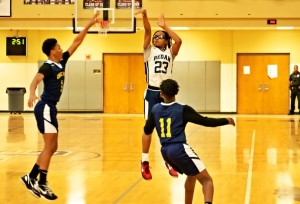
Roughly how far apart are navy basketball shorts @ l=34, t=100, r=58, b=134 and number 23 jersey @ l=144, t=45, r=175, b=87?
5.89 ft

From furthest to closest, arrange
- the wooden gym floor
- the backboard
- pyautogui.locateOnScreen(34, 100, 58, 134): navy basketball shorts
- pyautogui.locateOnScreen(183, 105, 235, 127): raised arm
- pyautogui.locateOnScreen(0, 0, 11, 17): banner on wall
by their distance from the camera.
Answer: pyautogui.locateOnScreen(0, 0, 11, 17): banner on wall, the backboard, the wooden gym floor, pyautogui.locateOnScreen(34, 100, 58, 134): navy basketball shorts, pyautogui.locateOnScreen(183, 105, 235, 127): raised arm

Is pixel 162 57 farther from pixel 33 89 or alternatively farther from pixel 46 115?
pixel 33 89

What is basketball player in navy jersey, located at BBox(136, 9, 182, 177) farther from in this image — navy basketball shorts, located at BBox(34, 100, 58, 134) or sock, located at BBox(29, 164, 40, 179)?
sock, located at BBox(29, 164, 40, 179)

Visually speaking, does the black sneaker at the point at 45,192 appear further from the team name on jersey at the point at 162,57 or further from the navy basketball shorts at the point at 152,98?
the team name on jersey at the point at 162,57

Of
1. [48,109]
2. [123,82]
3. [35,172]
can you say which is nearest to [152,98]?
[48,109]

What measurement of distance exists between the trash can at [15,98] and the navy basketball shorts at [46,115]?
21.5 m

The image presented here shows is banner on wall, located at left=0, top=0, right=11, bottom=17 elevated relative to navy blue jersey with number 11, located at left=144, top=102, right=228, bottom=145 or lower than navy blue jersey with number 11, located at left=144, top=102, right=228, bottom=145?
elevated

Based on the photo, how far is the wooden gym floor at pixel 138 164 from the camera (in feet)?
29.7

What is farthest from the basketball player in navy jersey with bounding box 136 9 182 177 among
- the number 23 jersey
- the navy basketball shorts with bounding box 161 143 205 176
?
the navy basketball shorts with bounding box 161 143 205 176

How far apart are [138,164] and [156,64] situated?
12.0ft

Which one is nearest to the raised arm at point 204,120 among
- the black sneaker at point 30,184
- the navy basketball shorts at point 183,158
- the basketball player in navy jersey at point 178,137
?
the basketball player in navy jersey at point 178,137

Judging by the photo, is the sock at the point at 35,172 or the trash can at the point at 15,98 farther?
the trash can at the point at 15,98

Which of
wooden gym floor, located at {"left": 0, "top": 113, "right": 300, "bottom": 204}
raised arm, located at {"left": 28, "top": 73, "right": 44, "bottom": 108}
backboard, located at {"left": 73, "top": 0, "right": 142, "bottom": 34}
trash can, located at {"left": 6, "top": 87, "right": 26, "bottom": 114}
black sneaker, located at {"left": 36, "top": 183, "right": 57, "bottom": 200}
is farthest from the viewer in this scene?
trash can, located at {"left": 6, "top": 87, "right": 26, "bottom": 114}

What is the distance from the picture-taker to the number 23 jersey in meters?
9.41
